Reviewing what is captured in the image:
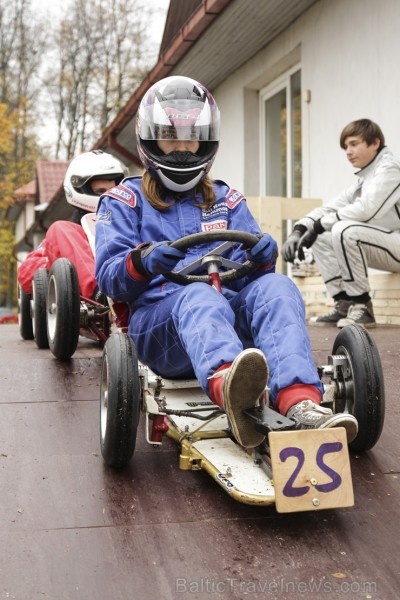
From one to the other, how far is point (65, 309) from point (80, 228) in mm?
1025

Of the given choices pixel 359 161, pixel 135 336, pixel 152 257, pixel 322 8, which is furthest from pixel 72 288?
pixel 322 8

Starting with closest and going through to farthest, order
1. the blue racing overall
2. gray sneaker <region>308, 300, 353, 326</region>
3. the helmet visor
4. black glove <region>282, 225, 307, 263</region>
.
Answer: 1. the blue racing overall
2. the helmet visor
3. black glove <region>282, 225, 307, 263</region>
4. gray sneaker <region>308, 300, 353, 326</region>

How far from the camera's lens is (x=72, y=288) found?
444cm

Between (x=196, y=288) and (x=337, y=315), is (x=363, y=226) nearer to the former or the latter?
(x=337, y=315)

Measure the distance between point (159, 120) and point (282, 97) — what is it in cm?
692

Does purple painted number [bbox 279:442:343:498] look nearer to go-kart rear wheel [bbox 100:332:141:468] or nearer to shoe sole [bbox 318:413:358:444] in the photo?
shoe sole [bbox 318:413:358:444]

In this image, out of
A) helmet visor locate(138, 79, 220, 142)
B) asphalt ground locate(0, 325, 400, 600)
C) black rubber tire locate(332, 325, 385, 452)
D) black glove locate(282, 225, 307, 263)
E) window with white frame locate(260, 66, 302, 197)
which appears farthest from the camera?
window with white frame locate(260, 66, 302, 197)

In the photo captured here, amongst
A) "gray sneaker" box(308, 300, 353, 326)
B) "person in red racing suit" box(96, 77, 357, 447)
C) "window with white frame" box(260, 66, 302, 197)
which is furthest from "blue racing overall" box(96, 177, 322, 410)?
"window with white frame" box(260, 66, 302, 197)

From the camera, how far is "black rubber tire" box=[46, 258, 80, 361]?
4.41m

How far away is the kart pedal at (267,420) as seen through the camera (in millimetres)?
2387

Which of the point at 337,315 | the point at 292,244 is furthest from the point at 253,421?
A: the point at 337,315

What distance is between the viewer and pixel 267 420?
2.43 meters

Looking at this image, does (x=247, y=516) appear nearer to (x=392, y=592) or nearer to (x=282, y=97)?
(x=392, y=592)

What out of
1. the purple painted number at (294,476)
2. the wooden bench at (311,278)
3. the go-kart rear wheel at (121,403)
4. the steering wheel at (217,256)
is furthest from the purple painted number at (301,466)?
the wooden bench at (311,278)
